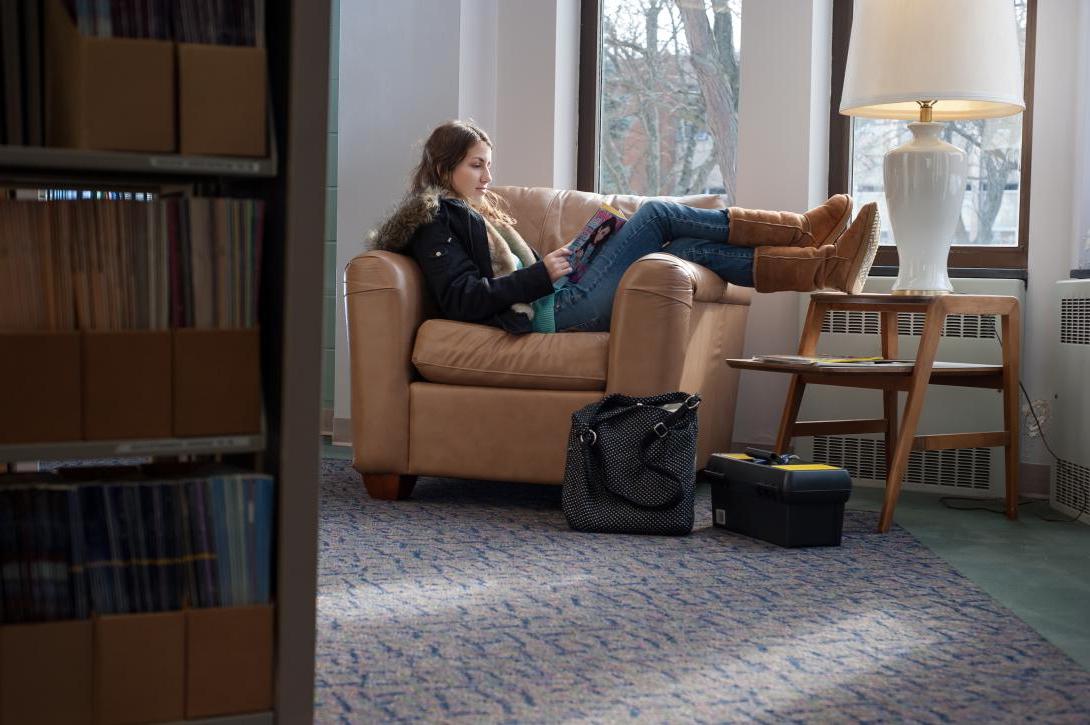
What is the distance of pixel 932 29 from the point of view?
3031mm

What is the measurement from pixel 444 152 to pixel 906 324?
156cm

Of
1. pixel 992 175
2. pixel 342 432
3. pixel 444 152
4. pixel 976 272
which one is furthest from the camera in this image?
pixel 342 432

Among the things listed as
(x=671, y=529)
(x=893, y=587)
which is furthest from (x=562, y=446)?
(x=893, y=587)

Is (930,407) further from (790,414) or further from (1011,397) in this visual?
(790,414)

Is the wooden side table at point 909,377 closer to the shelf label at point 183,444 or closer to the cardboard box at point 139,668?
the shelf label at point 183,444

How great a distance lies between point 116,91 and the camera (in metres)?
1.31

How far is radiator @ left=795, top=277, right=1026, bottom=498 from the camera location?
345 cm

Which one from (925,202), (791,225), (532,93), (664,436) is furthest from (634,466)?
(532,93)

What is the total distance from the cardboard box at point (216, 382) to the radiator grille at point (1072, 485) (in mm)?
2488

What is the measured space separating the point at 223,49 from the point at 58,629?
2.29 ft

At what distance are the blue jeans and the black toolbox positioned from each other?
26.8 inches

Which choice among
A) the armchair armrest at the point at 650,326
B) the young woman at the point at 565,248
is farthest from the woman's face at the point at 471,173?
the armchair armrest at the point at 650,326

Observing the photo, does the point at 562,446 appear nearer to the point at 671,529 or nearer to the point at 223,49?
the point at 671,529

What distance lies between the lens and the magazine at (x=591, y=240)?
128 inches
